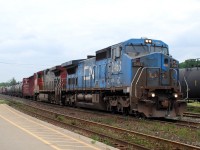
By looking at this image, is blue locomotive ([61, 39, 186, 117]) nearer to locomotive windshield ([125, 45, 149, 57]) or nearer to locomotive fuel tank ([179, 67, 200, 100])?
locomotive windshield ([125, 45, 149, 57])

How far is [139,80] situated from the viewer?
17.7m

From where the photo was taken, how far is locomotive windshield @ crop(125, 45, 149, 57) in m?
19.1

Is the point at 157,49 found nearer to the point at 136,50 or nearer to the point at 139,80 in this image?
the point at 136,50

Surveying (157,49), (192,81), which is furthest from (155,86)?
(192,81)

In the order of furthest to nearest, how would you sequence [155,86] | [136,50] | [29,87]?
[29,87], [136,50], [155,86]

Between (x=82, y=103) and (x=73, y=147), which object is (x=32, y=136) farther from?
(x=82, y=103)

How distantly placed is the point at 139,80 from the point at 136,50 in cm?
226

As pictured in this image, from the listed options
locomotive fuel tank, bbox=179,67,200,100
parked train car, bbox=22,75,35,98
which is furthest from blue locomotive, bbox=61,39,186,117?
parked train car, bbox=22,75,35,98

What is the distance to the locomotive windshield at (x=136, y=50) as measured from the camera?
19141mm

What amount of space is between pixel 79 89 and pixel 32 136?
640 inches

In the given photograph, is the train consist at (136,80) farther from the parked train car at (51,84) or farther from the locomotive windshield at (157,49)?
the parked train car at (51,84)

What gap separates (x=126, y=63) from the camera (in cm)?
1861

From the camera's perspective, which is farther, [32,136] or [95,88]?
[95,88]

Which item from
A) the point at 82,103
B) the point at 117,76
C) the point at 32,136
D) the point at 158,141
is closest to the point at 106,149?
the point at 158,141
